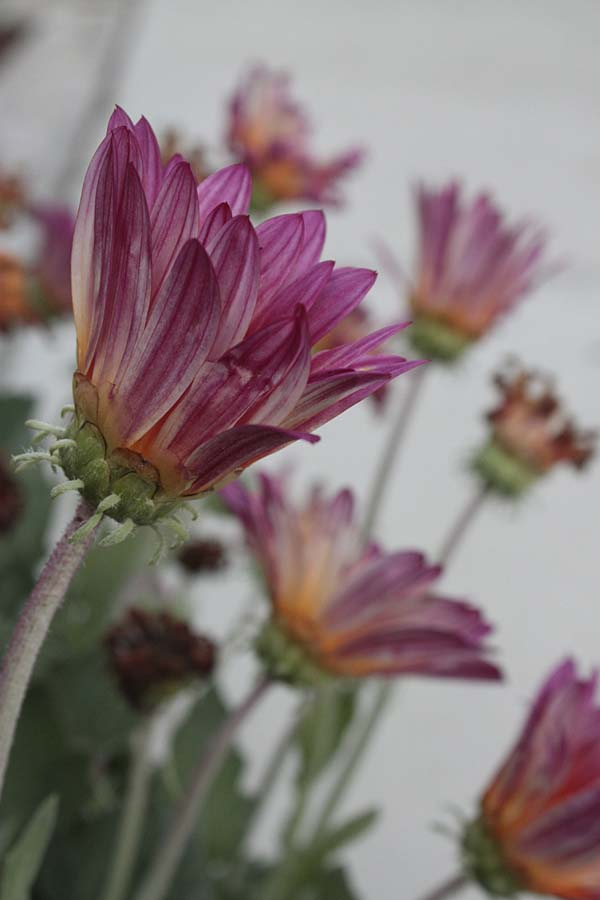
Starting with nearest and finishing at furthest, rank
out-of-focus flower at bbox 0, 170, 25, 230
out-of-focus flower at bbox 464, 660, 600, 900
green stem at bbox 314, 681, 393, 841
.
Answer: out-of-focus flower at bbox 464, 660, 600, 900 → green stem at bbox 314, 681, 393, 841 → out-of-focus flower at bbox 0, 170, 25, 230

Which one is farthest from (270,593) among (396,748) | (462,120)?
(462,120)

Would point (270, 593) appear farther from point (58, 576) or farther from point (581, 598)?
point (581, 598)

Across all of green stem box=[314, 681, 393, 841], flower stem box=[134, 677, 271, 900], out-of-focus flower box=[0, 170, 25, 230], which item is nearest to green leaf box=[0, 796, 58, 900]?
flower stem box=[134, 677, 271, 900]

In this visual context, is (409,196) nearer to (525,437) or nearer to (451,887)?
(525,437)

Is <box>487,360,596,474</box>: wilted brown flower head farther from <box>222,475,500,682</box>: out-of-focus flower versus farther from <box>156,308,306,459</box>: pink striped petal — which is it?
<box>156,308,306,459</box>: pink striped petal

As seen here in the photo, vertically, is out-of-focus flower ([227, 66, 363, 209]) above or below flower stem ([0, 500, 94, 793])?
above

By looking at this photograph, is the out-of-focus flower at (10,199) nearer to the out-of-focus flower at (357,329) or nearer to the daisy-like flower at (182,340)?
the out-of-focus flower at (357,329)


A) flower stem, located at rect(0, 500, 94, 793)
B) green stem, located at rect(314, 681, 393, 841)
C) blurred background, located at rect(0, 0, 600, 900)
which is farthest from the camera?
blurred background, located at rect(0, 0, 600, 900)
